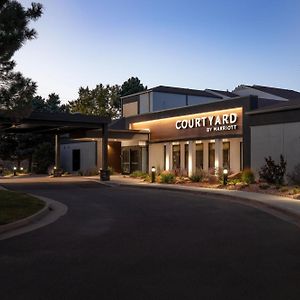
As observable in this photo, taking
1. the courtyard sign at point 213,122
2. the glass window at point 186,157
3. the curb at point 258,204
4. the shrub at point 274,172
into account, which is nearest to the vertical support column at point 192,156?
the glass window at point 186,157

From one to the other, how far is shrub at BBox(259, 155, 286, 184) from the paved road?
10460mm

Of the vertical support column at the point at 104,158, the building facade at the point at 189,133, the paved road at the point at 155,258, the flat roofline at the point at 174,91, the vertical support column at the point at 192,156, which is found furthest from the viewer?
the flat roofline at the point at 174,91

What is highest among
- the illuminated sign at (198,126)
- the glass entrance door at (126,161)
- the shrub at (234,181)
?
the illuminated sign at (198,126)

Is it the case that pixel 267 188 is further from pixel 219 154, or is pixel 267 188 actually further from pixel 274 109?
pixel 219 154

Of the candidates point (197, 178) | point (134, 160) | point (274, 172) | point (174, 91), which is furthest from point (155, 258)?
point (174, 91)

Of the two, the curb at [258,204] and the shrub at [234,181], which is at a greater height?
the shrub at [234,181]

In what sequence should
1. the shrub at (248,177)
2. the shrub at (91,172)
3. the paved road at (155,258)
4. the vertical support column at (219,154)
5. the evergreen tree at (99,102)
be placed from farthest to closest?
the evergreen tree at (99,102) → the shrub at (91,172) → the vertical support column at (219,154) → the shrub at (248,177) → the paved road at (155,258)

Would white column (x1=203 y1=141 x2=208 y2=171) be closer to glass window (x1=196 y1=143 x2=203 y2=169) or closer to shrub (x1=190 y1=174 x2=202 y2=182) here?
glass window (x1=196 y1=143 x2=203 y2=169)

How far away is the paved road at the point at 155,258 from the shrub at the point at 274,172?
10460 mm

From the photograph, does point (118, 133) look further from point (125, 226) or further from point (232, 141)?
point (125, 226)

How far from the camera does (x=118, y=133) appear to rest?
3856cm

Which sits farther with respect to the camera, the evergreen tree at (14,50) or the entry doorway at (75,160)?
the entry doorway at (75,160)

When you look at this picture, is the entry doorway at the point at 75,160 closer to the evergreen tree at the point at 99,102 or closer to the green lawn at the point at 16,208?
the evergreen tree at the point at 99,102

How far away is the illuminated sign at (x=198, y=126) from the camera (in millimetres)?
30828
